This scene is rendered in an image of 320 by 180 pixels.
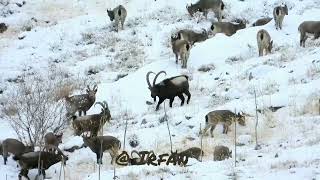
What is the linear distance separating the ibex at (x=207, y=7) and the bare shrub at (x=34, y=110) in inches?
327

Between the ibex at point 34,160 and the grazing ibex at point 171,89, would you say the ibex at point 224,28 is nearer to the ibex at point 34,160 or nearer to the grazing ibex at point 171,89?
the grazing ibex at point 171,89

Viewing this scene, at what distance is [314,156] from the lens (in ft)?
28.2

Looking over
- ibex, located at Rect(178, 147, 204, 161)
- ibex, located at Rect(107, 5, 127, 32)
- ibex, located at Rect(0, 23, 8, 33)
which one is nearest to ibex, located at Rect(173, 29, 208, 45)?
ibex, located at Rect(107, 5, 127, 32)

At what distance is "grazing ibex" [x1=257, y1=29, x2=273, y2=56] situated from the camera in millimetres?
19656

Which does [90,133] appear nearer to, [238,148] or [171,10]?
[238,148]

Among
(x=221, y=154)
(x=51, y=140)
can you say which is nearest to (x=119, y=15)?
(x=51, y=140)

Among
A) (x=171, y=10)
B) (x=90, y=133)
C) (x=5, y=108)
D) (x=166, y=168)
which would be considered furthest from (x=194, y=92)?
(x=171, y=10)

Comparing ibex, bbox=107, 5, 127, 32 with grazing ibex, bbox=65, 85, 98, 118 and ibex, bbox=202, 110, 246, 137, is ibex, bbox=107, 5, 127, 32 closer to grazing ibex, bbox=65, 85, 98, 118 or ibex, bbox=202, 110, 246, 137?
grazing ibex, bbox=65, 85, 98, 118

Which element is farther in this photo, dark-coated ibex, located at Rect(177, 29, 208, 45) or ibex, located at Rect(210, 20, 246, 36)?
ibex, located at Rect(210, 20, 246, 36)

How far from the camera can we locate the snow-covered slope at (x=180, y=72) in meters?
9.62

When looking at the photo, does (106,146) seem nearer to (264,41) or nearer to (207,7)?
(264,41)

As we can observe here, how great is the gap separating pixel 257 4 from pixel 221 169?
19398 millimetres

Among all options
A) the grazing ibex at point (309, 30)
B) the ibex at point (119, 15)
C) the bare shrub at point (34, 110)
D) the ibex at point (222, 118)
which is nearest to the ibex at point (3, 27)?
the ibex at point (119, 15)

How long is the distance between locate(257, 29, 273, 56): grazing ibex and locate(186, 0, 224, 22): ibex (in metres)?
6.46
